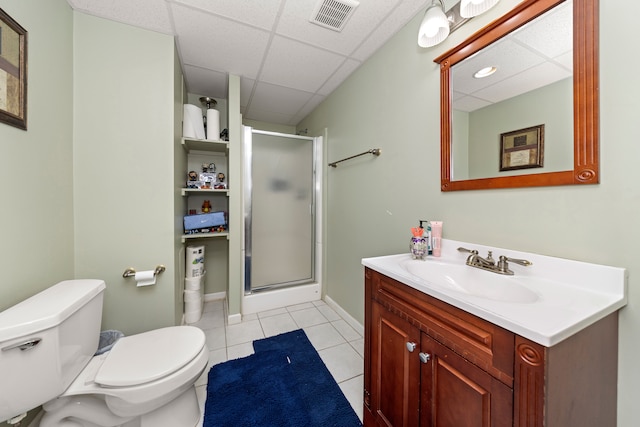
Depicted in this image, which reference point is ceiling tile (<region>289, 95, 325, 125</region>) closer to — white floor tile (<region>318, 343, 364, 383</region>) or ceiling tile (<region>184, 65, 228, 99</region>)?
ceiling tile (<region>184, 65, 228, 99</region>)

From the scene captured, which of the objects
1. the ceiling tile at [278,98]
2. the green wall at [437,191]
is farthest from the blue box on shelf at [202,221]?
the ceiling tile at [278,98]

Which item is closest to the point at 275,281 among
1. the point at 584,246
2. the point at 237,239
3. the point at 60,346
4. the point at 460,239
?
the point at 237,239

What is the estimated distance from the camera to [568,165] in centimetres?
86

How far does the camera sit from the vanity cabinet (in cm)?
56

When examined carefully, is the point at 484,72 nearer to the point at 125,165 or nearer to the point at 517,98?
the point at 517,98

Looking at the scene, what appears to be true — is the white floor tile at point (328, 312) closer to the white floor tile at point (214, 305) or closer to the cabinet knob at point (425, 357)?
the white floor tile at point (214, 305)

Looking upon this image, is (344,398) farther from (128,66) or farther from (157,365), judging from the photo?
(128,66)

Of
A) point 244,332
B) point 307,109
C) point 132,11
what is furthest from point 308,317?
point 132,11

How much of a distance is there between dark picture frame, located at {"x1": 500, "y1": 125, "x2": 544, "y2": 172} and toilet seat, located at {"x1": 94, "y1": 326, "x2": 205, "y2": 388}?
5.85 feet

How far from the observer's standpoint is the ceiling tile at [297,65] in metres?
1.81

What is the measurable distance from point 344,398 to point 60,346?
141 centimetres

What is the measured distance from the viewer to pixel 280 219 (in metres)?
2.59

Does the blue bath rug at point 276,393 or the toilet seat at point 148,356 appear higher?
the toilet seat at point 148,356

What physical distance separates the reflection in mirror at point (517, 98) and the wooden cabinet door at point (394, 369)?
2.75 ft
